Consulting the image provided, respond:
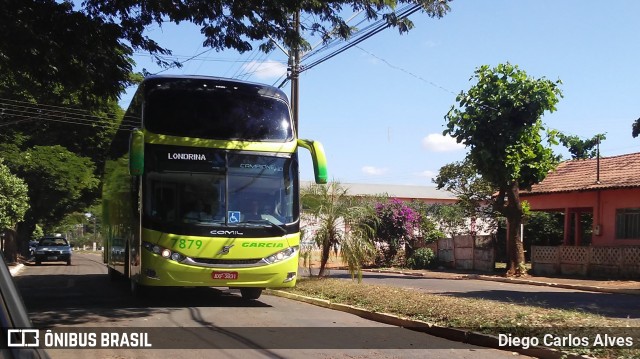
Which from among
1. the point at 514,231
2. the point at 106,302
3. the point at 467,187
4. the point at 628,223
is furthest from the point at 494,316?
the point at 467,187

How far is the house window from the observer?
22.7 meters

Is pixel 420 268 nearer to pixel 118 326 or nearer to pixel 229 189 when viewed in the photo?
pixel 229 189

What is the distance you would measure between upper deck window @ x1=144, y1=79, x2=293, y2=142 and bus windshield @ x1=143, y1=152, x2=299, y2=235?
1.67ft

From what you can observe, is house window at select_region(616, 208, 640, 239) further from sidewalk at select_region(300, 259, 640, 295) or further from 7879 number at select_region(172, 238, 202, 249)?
7879 number at select_region(172, 238, 202, 249)

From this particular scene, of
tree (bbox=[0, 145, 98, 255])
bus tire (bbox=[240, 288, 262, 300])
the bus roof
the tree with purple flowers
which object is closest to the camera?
the bus roof

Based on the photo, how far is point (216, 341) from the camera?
Result: 26.1ft

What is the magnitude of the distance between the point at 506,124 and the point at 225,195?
44.0 ft

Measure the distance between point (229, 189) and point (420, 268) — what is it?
2033 centimetres

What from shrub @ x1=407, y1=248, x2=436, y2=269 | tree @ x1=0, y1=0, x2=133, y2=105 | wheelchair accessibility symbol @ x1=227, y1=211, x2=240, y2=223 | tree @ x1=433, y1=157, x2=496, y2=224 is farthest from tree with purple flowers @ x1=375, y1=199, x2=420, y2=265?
tree @ x1=0, y1=0, x2=133, y2=105

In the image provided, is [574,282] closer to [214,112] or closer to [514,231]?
[514,231]

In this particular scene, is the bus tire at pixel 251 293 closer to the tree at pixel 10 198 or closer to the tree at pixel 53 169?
the tree at pixel 10 198

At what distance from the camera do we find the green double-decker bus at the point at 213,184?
34.6ft

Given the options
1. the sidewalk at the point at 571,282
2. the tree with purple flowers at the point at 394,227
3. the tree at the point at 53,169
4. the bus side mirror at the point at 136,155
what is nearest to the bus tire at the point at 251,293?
the bus side mirror at the point at 136,155

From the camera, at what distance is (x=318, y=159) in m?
11.4
